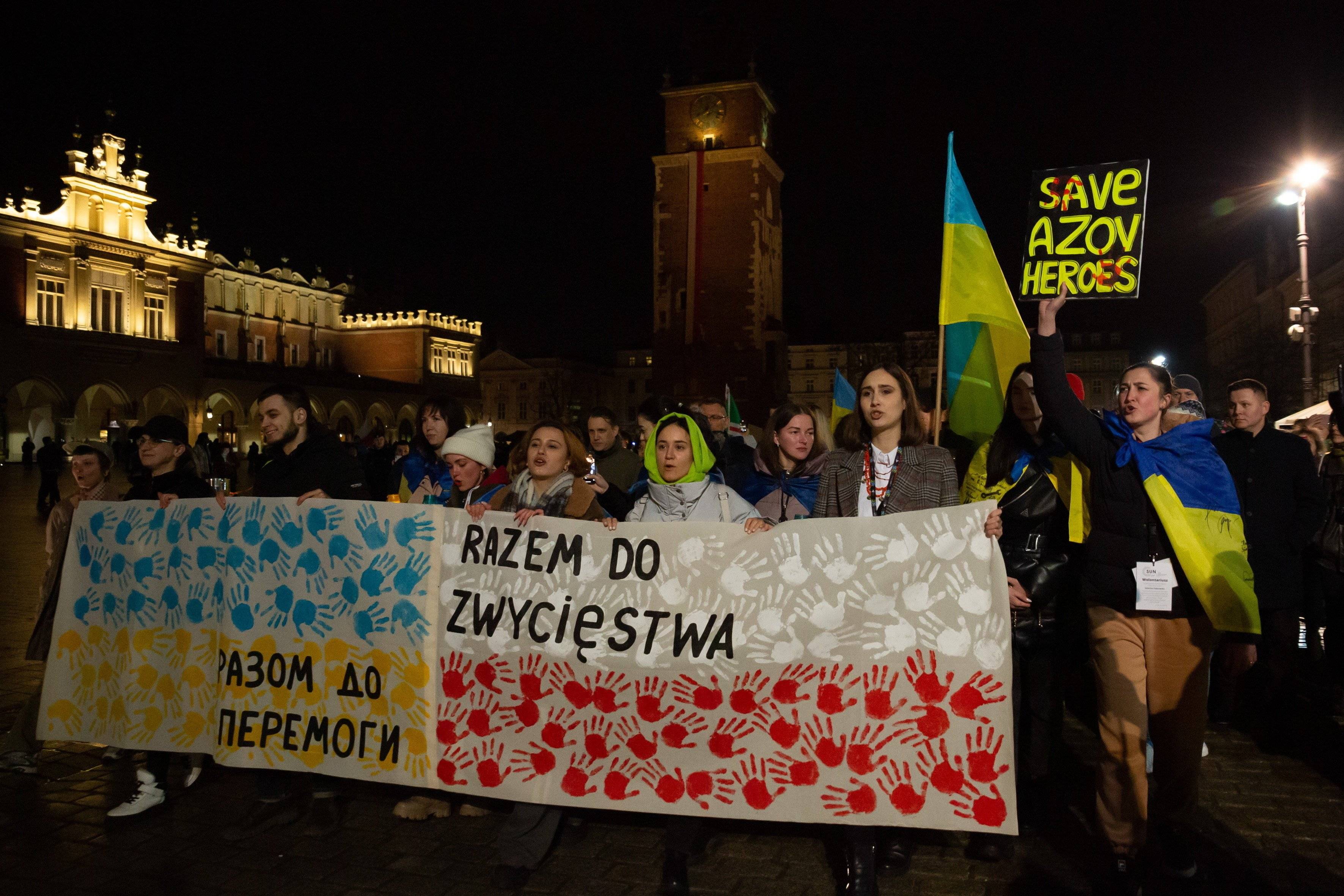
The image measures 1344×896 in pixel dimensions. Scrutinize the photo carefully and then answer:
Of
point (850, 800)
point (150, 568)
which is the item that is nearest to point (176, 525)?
point (150, 568)

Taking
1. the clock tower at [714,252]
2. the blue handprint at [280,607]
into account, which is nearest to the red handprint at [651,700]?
the blue handprint at [280,607]

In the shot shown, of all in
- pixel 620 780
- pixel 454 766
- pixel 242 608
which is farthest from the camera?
pixel 242 608

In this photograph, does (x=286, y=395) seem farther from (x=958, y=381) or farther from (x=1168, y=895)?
(x=1168, y=895)

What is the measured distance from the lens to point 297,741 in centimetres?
445

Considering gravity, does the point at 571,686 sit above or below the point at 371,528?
below

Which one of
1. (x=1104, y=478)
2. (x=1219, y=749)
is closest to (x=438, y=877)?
(x=1104, y=478)

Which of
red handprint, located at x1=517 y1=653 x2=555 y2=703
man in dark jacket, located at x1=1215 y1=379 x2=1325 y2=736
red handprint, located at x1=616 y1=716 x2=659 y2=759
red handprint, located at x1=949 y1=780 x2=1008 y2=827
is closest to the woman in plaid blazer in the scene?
red handprint, located at x1=949 y1=780 x2=1008 y2=827

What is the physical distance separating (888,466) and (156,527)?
3.81 m

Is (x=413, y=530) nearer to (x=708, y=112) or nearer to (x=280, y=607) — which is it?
(x=280, y=607)

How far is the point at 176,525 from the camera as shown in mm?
4895

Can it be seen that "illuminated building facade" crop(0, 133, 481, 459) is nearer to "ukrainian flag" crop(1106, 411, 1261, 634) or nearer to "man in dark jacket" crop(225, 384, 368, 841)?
"man in dark jacket" crop(225, 384, 368, 841)

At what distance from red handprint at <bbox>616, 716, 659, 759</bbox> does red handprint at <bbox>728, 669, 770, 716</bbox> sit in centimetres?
37

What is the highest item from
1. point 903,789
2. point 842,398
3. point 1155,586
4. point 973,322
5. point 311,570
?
point 973,322

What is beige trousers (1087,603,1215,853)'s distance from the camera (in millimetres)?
3703
